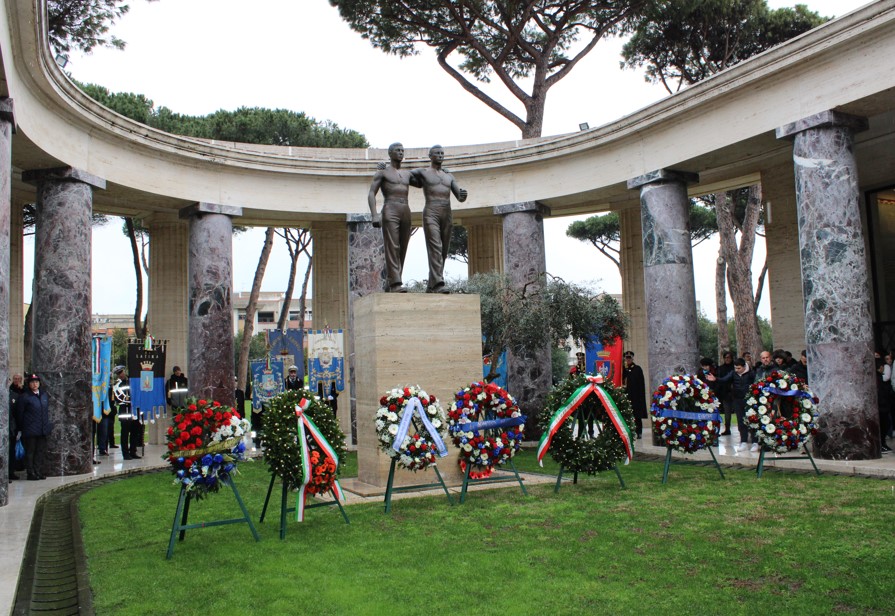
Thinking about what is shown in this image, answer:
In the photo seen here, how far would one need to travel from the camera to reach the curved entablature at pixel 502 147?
428 inches

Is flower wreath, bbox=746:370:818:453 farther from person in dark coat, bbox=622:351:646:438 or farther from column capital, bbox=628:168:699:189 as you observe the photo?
person in dark coat, bbox=622:351:646:438

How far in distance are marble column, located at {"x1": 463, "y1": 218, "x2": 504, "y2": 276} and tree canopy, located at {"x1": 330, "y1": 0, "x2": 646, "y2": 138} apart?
3.09m

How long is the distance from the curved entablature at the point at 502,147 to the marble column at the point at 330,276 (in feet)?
6.54

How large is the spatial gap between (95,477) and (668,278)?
10.2 m

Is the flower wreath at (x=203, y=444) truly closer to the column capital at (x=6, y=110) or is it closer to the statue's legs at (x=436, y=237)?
the statue's legs at (x=436, y=237)

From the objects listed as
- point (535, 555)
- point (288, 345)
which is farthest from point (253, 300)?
point (535, 555)

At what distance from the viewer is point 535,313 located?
15492 mm

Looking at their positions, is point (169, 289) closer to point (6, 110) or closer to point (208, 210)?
point (208, 210)

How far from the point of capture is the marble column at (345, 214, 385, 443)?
16.9 metres

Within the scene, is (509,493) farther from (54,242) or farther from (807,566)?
(54,242)

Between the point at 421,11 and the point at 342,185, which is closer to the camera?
the point at 342,185

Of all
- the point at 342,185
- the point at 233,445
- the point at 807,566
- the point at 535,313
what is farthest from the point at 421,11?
the point at 807,566

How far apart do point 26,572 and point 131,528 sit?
5.45 feet

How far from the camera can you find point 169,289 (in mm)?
18875
